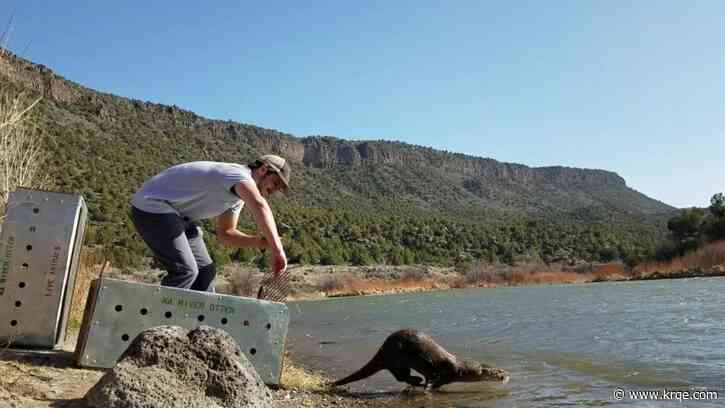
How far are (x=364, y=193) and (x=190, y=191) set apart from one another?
58.8m

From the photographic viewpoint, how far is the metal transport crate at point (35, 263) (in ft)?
14.1

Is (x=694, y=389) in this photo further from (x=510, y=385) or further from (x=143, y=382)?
(x=143, y=382)

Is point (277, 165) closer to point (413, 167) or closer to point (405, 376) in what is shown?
point (405, 376)

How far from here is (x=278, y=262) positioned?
4230 millimetres

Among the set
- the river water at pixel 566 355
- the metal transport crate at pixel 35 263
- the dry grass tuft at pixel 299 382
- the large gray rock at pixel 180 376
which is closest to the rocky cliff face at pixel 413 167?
the river water at pixel 566 355

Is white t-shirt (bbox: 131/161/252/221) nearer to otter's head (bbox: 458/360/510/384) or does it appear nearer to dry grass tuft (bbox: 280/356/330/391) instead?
dry grass tuft (bbox: 280/356/330/391)

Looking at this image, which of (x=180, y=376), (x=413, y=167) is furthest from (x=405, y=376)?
(x=413, y=167)

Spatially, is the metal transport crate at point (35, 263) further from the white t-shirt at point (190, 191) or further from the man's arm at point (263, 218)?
the man's arm at point (263, 218)

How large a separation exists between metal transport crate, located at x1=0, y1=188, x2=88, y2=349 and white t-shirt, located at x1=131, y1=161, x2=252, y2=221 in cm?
52

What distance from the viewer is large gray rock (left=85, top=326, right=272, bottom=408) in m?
3.00

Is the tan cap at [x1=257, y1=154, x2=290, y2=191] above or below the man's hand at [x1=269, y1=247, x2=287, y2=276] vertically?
above

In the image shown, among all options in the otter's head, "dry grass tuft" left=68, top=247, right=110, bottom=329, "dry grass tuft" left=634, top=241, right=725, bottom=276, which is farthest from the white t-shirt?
"dry grass tuft" left=634, top=241, right=725, bottom=276

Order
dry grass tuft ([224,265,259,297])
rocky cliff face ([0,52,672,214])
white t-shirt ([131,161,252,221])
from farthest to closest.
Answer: rocky cliff face ([0,52,672,214]) < dry grass tuft ([224,265,259,297]) < white t-shirt ([131,161,252,221])

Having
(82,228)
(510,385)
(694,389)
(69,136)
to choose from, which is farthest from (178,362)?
(69,136)
